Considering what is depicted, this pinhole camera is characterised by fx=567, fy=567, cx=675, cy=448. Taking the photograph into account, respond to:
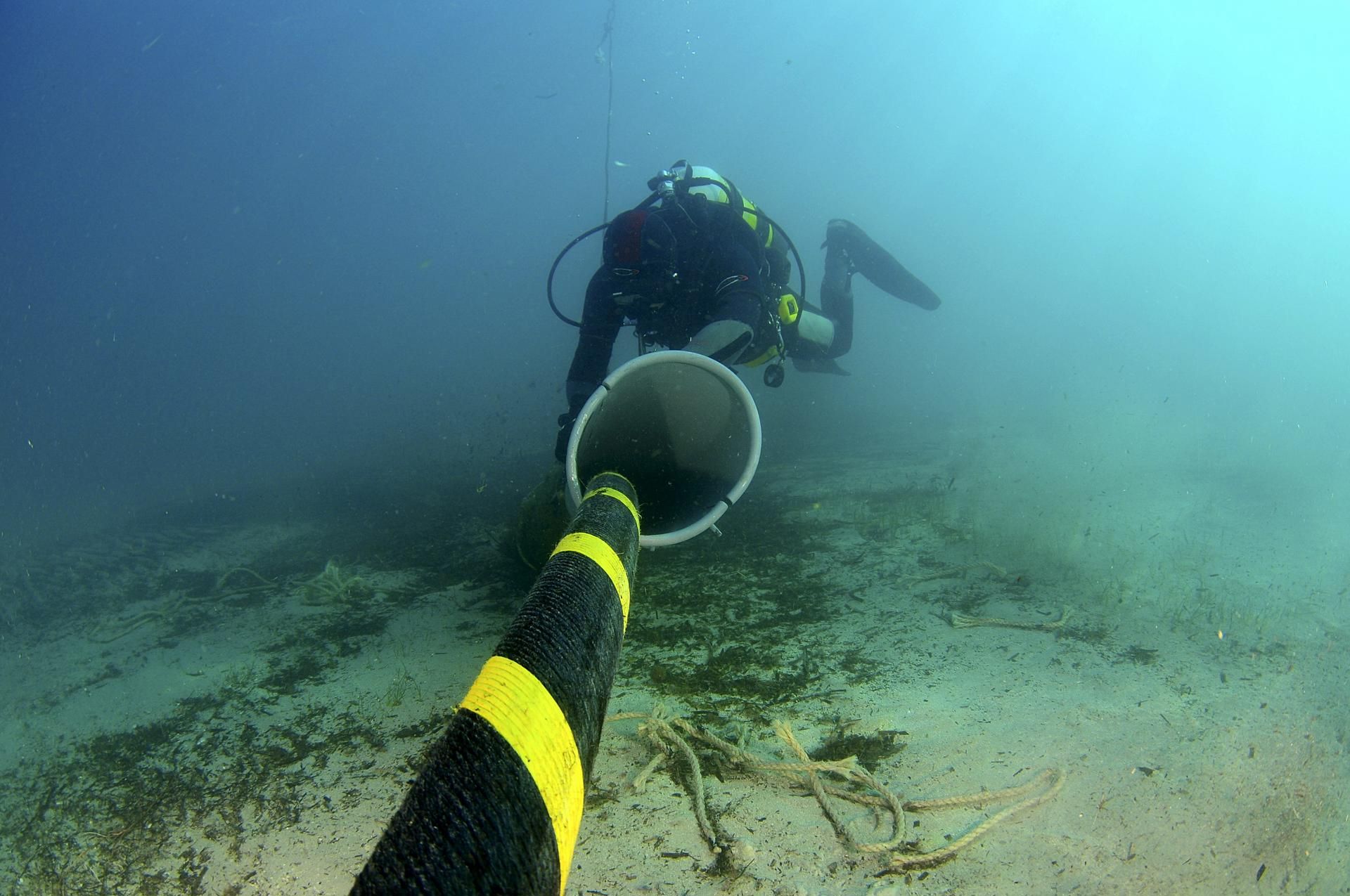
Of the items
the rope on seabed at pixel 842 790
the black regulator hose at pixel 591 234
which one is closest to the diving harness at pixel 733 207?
the black regulator hose at pixel 591 234

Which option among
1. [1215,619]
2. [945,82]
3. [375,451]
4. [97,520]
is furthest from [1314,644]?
[945,82]

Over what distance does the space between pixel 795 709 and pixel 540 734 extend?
1.59 meters

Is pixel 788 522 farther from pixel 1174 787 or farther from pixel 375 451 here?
pixel 375 451

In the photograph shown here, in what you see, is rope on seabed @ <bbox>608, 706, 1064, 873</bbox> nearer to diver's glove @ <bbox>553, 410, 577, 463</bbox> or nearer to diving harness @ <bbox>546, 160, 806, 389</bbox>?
diver's glove @ <bbox>553, 410, 577, 463</bbox>

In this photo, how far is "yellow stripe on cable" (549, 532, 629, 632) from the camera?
1.83 meters

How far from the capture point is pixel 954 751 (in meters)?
2.05

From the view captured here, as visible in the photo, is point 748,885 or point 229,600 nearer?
point 748,885

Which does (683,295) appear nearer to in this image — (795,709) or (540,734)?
(795,709)

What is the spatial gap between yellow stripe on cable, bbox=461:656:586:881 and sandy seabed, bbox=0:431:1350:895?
0.59 meters

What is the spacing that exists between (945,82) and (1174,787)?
114 m

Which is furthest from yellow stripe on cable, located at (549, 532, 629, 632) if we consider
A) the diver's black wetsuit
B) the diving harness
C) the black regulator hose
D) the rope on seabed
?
the black regulator hose

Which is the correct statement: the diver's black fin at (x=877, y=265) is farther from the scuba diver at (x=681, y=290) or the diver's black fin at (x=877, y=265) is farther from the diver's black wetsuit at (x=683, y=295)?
the diver's black wetsuit at (x=683, y=295)

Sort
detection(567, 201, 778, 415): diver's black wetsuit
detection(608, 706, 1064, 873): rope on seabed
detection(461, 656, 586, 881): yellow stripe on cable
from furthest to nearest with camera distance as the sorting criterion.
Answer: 1. detection(567, 201, 778, 415): diver's black wetsuit
2. detection(608, 706, 1064, 873): rope on seabed
3. detection(461, 656, 586, 881): yellow stripe on cable

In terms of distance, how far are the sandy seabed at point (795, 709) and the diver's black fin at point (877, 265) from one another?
5.79 meters
